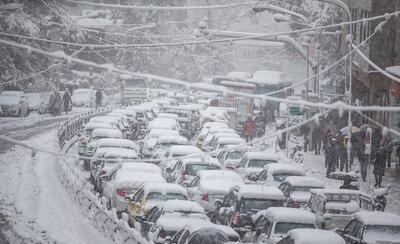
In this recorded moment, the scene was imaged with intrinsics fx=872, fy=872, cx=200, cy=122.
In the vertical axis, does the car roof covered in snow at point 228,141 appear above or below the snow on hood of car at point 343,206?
below

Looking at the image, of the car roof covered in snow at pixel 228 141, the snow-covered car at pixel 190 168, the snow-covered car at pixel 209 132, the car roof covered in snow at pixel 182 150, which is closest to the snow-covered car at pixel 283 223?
the snow-covered car at pixel 190 168

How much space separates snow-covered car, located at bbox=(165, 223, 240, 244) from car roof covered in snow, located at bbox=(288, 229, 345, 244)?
1441mm

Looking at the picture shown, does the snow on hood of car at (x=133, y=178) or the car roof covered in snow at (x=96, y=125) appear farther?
the car roof covered in snow at (x=96, y=125)

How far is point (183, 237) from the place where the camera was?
16.5 metres

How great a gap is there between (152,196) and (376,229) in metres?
6.38

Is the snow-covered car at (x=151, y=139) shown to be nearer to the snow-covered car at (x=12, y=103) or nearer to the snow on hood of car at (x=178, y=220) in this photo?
the snow on hood of car at (x=178, y=220)

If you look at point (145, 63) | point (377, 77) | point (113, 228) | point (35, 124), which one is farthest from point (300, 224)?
point (145, 63)

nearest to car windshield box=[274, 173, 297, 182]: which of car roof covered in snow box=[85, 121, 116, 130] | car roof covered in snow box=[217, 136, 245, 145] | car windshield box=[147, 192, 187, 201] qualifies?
car windshield box=[147, 192, 187, 201]

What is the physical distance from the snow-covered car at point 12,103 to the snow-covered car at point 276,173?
105 feet

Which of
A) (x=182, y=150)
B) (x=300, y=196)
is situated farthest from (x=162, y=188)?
(x=182, y=150)

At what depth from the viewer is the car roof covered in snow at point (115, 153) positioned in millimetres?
28172

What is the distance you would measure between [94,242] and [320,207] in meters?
5.22

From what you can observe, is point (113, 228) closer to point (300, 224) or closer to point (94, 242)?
point (94, 242)

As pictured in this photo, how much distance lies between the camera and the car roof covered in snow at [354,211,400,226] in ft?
53.9
